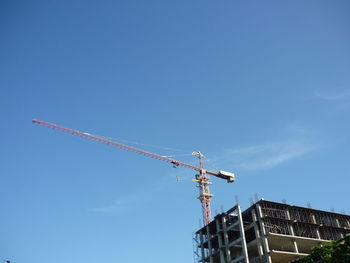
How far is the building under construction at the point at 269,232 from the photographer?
68.1 m

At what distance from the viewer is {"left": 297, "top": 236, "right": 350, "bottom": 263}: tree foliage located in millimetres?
46938

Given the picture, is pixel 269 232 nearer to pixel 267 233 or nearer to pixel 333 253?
pixel 267 233

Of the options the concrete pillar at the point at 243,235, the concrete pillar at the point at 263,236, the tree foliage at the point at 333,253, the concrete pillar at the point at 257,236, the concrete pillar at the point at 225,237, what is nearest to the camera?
the tree foliage at the point at 333,253

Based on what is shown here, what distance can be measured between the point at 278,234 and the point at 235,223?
334 inches

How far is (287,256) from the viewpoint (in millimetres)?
67688

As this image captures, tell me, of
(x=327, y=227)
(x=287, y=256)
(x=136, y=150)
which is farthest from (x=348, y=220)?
(x=136, y=150)

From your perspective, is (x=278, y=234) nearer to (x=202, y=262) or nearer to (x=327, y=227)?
(x=327, y=227)

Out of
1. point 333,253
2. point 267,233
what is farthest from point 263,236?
point 333,253

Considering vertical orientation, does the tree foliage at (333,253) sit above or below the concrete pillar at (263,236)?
below

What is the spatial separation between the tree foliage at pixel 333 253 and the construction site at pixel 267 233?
46.0 feet

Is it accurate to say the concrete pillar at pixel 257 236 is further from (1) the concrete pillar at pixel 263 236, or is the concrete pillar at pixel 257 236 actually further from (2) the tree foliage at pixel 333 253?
(2) the tree foliage at pixel 333 253

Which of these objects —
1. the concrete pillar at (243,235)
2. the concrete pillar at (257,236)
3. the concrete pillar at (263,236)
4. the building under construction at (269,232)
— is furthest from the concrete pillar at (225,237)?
the concrete pillar at (263,236)

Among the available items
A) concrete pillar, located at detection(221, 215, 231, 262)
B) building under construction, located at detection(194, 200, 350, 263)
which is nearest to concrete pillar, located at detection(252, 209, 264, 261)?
building under construction, located at detection(194, 200, 350, 263)

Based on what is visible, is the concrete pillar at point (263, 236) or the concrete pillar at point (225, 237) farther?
the concrete pillar at point (225, 237)
